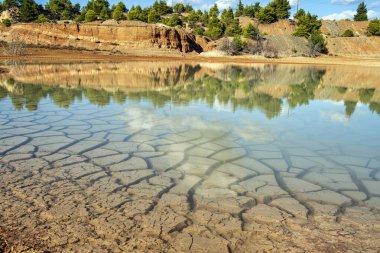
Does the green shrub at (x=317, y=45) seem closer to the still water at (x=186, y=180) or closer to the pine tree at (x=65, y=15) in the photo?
the pine tree at (x=65, y=15)

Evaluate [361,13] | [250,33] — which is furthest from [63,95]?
[361,13]

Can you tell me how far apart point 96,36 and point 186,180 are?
46106 millimetres

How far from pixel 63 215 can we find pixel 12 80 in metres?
12.5

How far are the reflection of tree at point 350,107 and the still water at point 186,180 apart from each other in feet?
2.81

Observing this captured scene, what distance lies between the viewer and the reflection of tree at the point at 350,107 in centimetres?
986

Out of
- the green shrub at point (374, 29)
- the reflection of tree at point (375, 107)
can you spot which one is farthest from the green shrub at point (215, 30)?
the reflection of tree at point (375, 107)

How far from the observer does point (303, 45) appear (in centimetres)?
5825

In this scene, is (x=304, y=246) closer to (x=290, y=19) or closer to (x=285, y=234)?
(x=285, y=234)

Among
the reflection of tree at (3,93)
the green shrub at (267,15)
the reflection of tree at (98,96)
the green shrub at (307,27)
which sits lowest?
the reflection of tree at (98,96)

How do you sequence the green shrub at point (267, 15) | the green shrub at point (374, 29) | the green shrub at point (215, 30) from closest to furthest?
the green shrub at point (215, 30) < the green shrub at point (374, 29) < the green shrub at point (267, 15)

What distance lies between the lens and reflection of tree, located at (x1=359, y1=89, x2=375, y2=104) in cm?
1249

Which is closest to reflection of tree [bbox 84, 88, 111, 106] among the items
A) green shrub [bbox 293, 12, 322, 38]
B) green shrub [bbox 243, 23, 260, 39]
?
green shrub [bbox 243, 23, 260, 39]

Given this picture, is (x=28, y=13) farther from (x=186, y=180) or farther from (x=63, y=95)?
(x=186, y=180)

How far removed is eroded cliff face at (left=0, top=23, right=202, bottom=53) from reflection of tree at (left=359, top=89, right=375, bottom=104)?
33.5 meters
